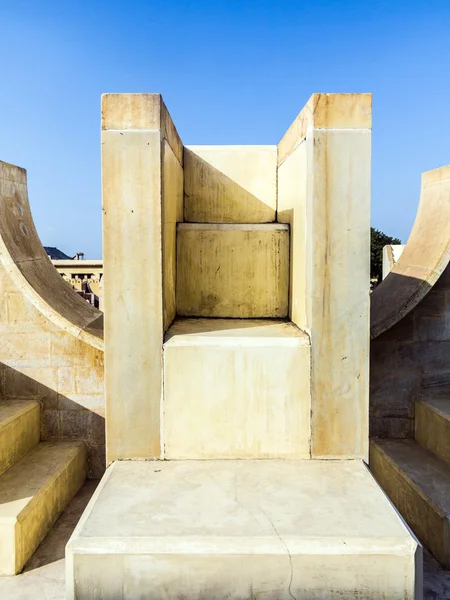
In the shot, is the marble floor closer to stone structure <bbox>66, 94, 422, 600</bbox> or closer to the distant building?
stone structure <bbox>66, 94, 422, 600</bbox>

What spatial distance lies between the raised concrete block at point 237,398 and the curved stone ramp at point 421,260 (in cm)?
250

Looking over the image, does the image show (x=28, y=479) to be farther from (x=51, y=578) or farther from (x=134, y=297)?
(x=134, y=297)

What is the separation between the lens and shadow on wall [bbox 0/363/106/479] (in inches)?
205

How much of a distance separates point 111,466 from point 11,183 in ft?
11.7

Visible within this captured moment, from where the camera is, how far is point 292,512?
88.7 inches

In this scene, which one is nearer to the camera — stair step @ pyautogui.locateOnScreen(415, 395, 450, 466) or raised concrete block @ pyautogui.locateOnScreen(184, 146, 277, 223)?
raised concrete block @ pyautogui.locateOnScreen(184, 146, 277, 223)

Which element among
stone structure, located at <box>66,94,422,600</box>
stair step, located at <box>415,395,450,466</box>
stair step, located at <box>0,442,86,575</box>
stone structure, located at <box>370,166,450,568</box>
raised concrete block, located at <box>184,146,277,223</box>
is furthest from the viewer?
stone structure, located at <box>370,166,450,568</box>

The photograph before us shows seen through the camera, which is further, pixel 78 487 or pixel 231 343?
pixel 78 487

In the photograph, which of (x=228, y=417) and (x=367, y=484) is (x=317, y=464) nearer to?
(x=367, y=484)

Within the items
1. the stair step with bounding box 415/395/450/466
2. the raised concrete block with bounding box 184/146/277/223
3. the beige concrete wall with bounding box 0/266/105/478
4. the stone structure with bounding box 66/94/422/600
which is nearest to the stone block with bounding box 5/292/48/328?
the beige concrete wall with bounding box 0/266/105/478

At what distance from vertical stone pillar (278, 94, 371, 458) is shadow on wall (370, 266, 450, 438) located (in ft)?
8.68

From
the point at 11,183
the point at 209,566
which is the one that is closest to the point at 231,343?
the point at 209,566

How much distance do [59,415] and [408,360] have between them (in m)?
3.24

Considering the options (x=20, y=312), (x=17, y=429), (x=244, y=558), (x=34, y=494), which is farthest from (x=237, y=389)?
(x=20, y=312)
